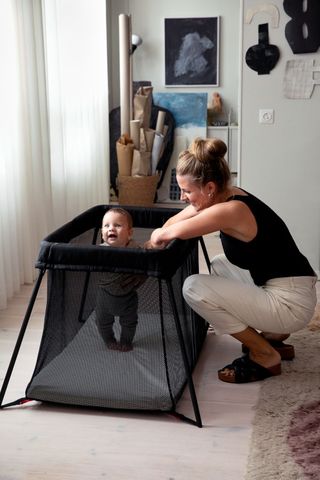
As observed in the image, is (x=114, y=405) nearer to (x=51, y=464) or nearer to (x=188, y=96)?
(x=51, y=464)

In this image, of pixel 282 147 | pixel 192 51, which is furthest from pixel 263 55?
Result: pixel 192 51

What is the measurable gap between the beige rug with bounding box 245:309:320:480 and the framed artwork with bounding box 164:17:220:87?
3.38 m

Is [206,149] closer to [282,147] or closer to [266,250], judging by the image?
[266,250]

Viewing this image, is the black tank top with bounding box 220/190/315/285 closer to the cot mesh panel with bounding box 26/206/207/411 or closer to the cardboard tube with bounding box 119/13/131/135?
the cot mesh panel with bounding box 26/206/207/411

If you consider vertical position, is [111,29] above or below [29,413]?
above

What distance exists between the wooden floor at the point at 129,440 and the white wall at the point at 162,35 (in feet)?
11.9

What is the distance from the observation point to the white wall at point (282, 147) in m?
4.00

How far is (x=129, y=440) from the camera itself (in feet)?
7.95

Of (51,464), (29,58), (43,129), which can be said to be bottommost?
(51,464)

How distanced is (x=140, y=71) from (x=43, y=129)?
2115 mm

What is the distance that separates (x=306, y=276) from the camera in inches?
111

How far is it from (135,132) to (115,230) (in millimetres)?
2502

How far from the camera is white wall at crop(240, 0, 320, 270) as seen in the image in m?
4.00

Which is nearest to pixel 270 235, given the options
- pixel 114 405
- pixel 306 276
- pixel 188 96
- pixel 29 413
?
pixel 306 276
